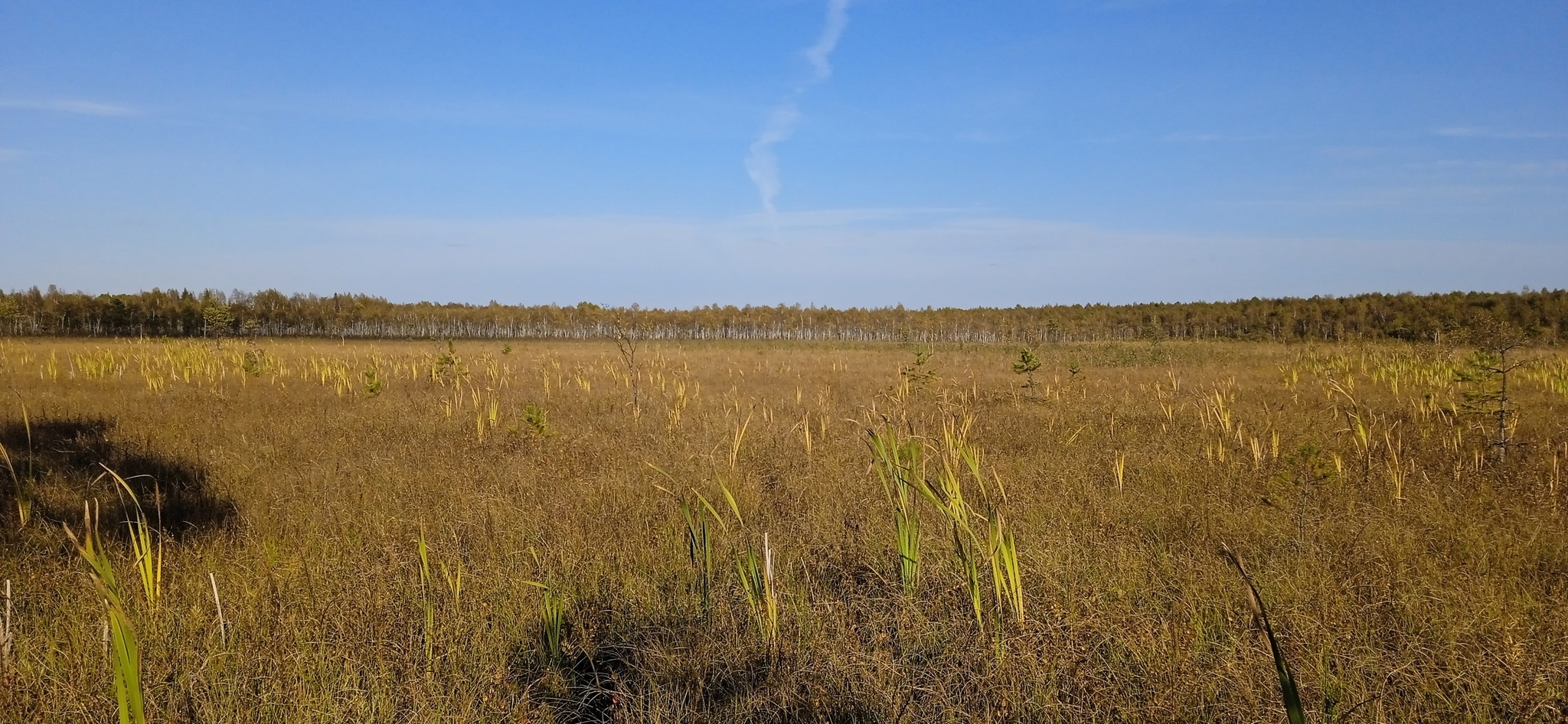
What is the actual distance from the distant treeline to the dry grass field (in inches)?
1286

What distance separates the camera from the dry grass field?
2.54 meters

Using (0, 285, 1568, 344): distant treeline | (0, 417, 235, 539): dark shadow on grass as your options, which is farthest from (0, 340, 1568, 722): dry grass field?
(0, 285, 1568, 344): distant treeline

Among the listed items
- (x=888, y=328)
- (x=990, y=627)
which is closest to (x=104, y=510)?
(x=990, y=627)

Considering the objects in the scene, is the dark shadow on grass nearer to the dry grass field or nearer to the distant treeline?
the dry grass field

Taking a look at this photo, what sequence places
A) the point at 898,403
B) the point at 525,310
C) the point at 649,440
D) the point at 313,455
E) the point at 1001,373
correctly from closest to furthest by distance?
1. the point at 313,455
2. the point at 649,440
3. the point at 898,403
4. the point at 1001,373
5. the point at 525,310

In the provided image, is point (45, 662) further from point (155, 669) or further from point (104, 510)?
point (104, 510)

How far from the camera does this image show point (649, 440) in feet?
24.8

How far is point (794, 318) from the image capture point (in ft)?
246

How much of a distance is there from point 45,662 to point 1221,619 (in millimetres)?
4583

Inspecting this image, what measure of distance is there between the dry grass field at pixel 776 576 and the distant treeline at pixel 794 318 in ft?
107

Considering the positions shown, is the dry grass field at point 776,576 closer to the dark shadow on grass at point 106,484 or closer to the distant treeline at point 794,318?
the dark shadow on grass at point 106,484

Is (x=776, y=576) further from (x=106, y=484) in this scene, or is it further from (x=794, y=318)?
(x=794, y=318)

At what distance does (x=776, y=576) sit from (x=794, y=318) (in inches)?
2813

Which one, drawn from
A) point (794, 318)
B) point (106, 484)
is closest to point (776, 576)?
point (106, 484)
